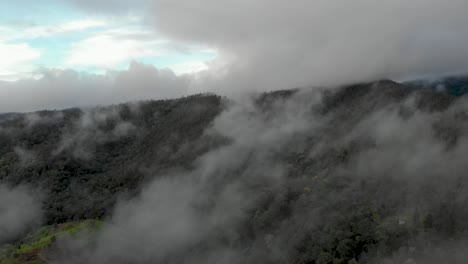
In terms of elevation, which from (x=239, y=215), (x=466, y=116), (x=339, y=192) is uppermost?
(x=466, y=116)

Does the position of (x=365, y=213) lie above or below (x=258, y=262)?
above

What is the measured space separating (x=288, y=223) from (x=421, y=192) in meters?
45.5

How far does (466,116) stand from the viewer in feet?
645

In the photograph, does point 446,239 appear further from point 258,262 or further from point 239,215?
point 239,215

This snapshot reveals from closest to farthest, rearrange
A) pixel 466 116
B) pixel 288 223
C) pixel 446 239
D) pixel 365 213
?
pixel 446 239 < pixel 365 213 < pixel 288 223 < pixel 466 116

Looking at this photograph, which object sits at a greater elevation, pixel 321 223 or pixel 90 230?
pixel 321 223

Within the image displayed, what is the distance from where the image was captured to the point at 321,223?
14850cm

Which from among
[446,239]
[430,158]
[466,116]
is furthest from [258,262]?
[466,116]

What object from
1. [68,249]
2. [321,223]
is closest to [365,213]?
[321,223]

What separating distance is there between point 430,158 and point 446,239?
5424cm

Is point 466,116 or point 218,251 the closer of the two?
point 218,251

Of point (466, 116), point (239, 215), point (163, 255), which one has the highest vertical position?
point (466, 116)

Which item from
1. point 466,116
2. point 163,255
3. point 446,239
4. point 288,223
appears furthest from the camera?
point 466,116

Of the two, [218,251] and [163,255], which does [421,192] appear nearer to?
[218,251]
